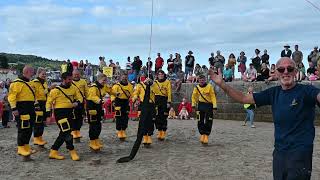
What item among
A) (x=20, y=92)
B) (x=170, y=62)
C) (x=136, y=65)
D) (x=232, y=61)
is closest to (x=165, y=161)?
(x=20, y=92)

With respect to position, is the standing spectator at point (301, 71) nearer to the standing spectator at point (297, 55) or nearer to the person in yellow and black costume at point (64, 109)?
the standing spectator at point (297, 55)

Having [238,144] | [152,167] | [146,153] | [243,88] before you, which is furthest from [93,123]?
[243,88]

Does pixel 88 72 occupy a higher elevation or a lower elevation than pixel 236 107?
higher

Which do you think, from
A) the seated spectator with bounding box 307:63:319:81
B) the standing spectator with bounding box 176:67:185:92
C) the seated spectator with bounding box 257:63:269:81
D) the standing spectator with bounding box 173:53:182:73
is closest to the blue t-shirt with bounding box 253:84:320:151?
the seated spectator with bounding box 307:63:319:81

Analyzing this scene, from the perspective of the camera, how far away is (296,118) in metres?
4.53

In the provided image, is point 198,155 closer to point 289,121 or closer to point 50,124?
point 289,121

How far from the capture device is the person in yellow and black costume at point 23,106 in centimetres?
987

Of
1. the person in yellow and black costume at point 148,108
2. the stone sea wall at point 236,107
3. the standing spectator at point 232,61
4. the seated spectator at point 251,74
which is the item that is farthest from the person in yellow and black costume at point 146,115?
the standing spectator at point 232,61

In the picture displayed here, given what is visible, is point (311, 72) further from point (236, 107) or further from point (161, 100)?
point (161, 100)

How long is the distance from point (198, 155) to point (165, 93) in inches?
115

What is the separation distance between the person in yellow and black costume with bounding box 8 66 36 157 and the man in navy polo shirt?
21.9 feet

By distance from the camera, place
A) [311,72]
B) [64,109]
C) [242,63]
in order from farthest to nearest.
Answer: [242,63] → [311,72] → [64,109]

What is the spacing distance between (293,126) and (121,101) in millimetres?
Result: 8320

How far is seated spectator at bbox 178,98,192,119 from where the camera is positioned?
20833 millimetres
